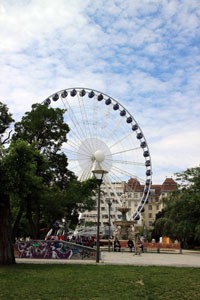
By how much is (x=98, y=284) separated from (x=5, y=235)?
28.0 feet

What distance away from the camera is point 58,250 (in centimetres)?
2595

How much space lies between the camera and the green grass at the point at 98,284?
1195 cm

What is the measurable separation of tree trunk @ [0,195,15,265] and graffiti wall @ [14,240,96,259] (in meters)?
5.25

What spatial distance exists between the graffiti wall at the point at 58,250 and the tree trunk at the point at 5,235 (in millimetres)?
5255

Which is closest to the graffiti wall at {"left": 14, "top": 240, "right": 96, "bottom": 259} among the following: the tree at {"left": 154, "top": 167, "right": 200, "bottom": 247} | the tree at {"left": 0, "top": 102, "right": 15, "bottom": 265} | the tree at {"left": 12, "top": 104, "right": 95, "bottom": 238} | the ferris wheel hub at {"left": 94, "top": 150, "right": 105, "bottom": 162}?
the tree at {"left": 0, "top": 102, "right": 15, "bottom": 265}

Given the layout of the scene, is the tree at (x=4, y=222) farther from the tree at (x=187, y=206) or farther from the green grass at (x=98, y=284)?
the tree at (x=187, y=206)

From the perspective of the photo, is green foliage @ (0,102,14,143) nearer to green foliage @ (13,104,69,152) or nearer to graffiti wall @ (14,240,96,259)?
green foliage @ (13,104,69,152)

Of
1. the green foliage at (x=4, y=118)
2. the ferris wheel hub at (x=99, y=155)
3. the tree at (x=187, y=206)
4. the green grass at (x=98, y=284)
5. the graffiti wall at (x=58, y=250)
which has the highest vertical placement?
the ferris wheel hub at (x=99, y=155)

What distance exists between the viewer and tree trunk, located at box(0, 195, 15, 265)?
2045 cm

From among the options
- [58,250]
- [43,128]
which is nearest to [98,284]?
[58,250]

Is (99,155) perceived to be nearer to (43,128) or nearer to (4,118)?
(43,128)

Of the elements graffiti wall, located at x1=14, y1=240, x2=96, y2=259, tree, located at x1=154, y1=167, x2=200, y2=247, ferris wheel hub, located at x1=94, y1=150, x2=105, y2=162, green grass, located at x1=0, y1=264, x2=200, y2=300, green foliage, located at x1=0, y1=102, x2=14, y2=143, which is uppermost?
ferris wheel hub, located at x1=94, y1=150, x2=105, y2=162

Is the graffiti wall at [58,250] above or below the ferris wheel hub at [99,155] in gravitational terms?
below

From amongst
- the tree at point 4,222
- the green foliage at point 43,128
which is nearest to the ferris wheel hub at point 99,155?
the green foliage at point 43,128
